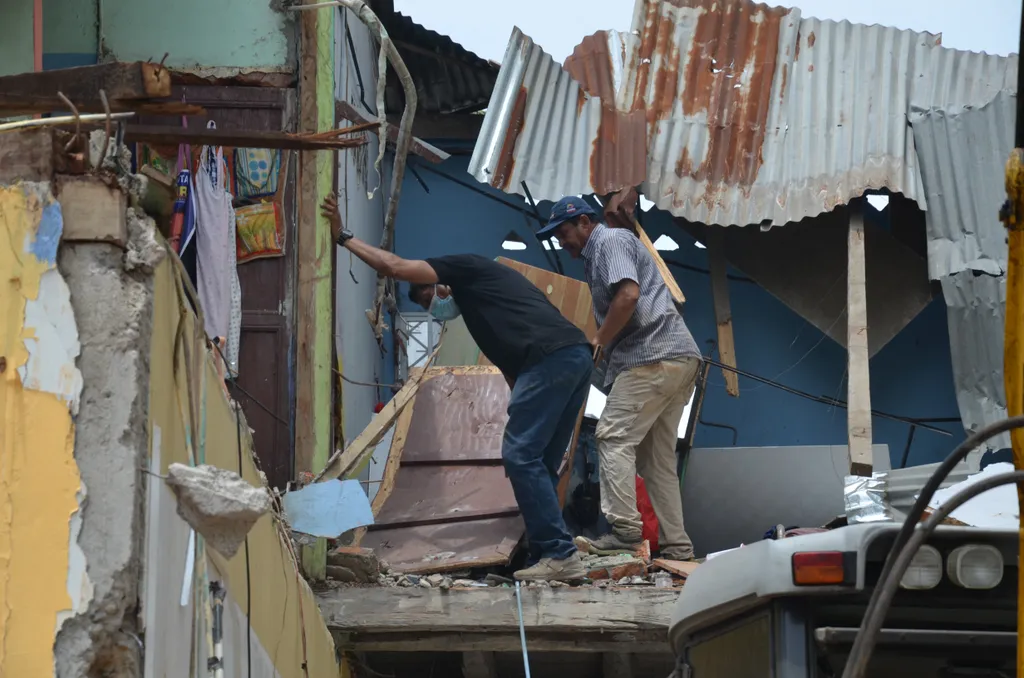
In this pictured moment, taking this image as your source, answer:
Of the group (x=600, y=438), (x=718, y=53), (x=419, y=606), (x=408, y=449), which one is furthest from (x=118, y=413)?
(x=718, y=53)

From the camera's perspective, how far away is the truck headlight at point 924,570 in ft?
9.16

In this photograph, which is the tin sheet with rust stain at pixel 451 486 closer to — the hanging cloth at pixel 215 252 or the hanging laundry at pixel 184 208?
the hanging cloth at pixel 215 252

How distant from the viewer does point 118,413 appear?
9.60ft

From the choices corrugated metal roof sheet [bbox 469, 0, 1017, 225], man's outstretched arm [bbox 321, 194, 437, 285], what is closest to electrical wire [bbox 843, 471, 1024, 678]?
man's outstretched arm [bbox 321, 194, 437, 285]

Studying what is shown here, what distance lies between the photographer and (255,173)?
24.4 ft

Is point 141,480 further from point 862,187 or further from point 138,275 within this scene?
point 862,187

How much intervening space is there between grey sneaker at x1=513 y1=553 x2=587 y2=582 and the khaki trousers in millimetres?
386

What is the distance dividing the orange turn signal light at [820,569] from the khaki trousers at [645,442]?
4.19 metres

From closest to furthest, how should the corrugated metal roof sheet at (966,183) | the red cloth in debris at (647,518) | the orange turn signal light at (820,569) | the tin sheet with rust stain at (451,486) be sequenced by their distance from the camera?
1. the orange turn signal light at (820,569)
2. the tin sheet with rust stain at (451,486)
3. the red cloth in debris at (647,518)
4. the corrugated metal roof sheet at (966,183)

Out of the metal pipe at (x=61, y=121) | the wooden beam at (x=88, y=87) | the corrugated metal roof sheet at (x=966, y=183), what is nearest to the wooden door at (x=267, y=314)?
the wooden beam at (x=88, y=87)

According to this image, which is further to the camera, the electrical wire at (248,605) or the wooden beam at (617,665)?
the wooden beam at (617,665)

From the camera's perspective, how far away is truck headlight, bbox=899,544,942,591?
2.79 metres

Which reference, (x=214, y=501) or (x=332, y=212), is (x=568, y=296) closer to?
Result: (x=332, y=212)

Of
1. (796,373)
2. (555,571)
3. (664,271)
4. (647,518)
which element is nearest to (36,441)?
(555,571)
